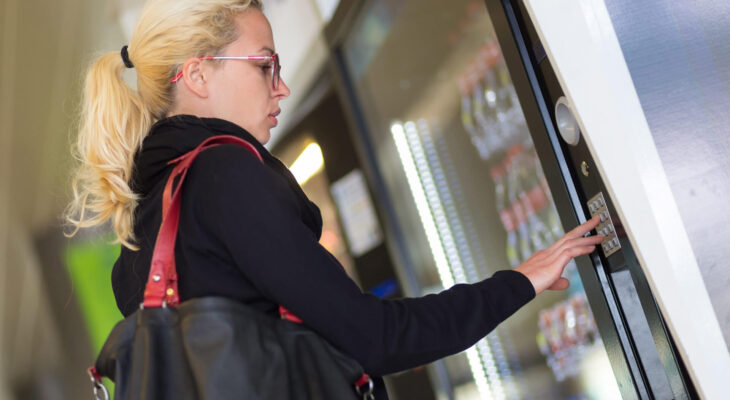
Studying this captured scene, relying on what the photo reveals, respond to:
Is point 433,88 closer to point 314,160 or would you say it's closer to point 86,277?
point 314,160

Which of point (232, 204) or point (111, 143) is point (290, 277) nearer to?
point (232, 204)

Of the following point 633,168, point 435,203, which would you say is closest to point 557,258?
point 633,168

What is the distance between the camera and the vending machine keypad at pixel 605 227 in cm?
124

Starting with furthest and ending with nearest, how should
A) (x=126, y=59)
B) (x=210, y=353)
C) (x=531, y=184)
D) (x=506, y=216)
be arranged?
(x=506, y=216)
(x=531, y=184)
(x=126, y=59)
(x=210, y=353)

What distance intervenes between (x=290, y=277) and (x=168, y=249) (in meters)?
0.17

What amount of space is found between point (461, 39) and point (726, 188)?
1266 mm

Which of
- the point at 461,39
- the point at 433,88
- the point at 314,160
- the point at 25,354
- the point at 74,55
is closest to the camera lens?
the point at 461,39

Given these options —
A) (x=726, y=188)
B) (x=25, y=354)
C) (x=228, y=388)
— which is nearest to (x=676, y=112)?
(x=726, y=188)

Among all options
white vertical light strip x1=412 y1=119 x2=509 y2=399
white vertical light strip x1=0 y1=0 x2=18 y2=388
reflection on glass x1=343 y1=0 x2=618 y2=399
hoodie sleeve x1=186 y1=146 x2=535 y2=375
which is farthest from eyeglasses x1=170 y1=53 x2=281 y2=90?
white vertical light strip x1=0 y1=0 x2=18 y2=388

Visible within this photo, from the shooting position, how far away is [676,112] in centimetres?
110

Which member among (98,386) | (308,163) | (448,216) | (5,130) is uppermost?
(5,130)

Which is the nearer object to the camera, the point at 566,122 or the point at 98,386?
the point at 98,386

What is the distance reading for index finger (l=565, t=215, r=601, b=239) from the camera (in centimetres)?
124

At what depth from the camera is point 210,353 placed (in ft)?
3.16
